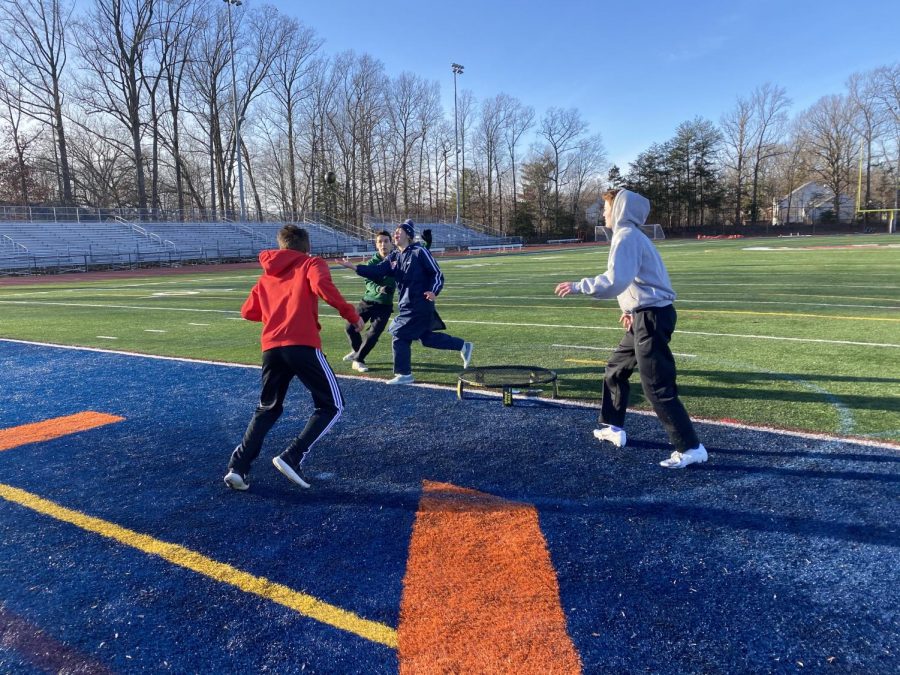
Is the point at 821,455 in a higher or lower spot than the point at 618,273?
lower

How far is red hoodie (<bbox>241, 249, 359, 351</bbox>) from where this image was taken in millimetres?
3699

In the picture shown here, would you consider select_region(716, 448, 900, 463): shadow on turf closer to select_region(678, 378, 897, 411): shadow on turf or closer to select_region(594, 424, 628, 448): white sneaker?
select_region(594, 424, 628, 448): white sneaker

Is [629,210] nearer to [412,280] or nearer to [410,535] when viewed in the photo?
[410,535]

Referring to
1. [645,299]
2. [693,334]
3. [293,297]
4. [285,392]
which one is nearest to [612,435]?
[645,299]

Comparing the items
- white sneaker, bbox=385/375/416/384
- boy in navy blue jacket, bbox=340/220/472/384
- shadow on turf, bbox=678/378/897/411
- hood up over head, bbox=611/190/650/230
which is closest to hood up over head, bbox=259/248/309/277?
hood up over head, bbox=611/190/650/230

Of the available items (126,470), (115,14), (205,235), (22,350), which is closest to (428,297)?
(126,470)

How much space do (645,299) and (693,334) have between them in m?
5.74

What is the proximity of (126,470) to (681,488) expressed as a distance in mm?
4043

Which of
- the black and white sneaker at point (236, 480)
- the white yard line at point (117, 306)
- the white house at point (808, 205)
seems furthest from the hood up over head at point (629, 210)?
the white house at point (808, 205)

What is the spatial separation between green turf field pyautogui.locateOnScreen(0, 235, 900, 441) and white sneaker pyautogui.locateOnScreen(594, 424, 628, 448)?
44.5 inches

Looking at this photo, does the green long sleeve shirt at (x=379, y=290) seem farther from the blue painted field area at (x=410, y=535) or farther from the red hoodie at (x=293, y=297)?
the red hoodie at (x=293, y=297)

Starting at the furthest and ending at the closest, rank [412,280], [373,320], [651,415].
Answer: [373,320] < [412,280] < [651,415]

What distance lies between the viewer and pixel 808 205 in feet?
253

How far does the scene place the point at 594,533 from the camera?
3.22 m
